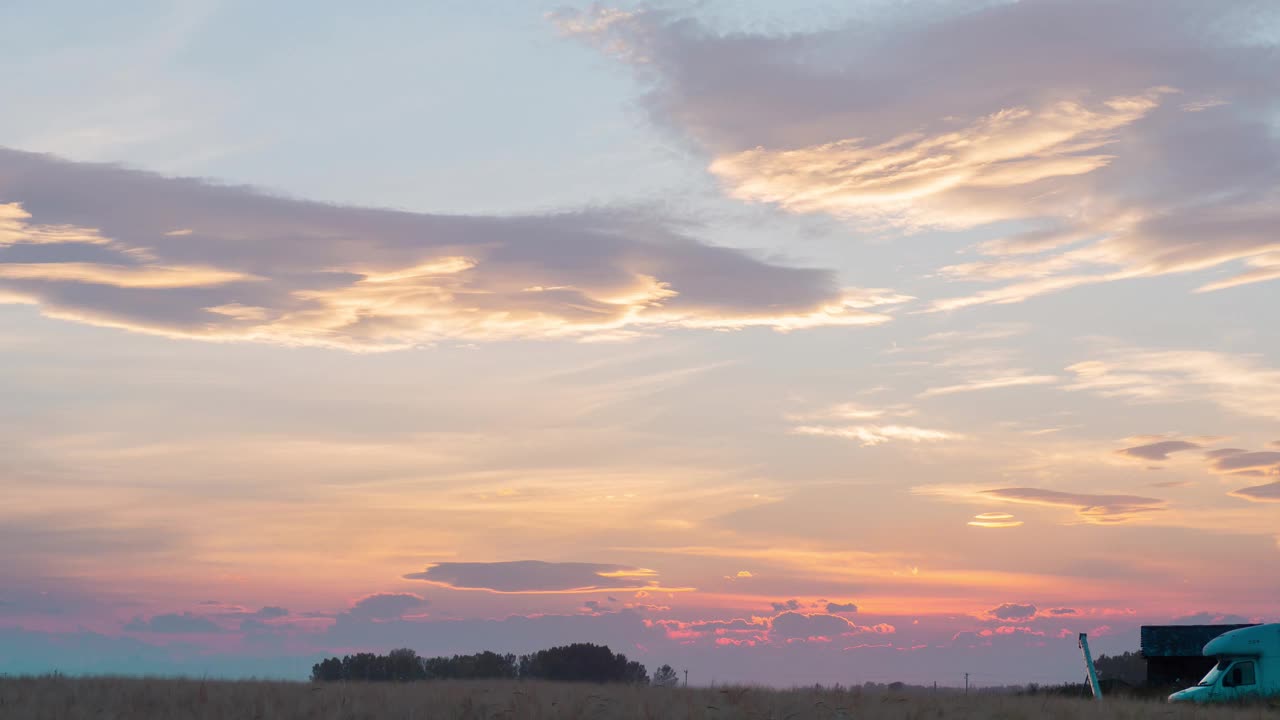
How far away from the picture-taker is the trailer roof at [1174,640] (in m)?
69.5

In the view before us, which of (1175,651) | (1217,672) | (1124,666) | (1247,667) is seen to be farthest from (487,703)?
(1124,666)

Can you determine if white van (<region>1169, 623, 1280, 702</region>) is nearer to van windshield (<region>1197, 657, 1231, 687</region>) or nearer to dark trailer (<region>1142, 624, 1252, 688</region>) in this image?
van windshield (<region>1197, 657, 1231, 687</region>)

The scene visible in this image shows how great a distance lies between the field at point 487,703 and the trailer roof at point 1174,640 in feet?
125

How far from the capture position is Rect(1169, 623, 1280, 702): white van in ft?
152

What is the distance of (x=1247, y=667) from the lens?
47.2m

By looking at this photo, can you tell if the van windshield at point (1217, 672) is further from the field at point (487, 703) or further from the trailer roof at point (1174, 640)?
the trailer roof at point (1174, 640)

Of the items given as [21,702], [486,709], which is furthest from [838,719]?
[21,702]

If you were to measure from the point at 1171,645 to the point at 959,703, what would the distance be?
4384cm

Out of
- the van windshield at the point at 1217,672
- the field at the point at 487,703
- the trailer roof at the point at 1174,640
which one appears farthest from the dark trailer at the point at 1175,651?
the field at the point at 487,703

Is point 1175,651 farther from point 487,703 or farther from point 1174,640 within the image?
point 487,703

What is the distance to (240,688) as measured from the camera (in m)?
31.5

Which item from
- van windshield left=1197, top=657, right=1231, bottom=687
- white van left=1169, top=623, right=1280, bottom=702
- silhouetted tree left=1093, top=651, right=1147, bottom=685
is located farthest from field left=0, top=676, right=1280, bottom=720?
silhouetted tree left=1093, top=651, right=1147, bottom=685

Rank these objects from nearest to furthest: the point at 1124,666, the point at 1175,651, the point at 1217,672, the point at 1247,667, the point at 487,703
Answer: the point at 487,703
the point at 1247,667
the point at 1217,672
the point at 1175,651
the point at 1124,666

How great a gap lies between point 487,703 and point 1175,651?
53.3m
